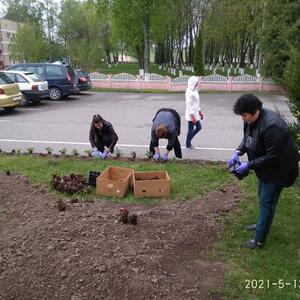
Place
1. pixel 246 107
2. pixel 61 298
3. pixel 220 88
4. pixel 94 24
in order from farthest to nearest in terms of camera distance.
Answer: pixel 94 24 → pixel 220 88 → pixel 246 107 → pixel 61 298

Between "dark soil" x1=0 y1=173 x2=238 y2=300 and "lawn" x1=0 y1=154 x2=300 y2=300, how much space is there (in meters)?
0.16

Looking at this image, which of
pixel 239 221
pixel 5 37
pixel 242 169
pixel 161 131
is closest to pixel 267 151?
pixel 242 169

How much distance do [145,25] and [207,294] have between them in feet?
94.9

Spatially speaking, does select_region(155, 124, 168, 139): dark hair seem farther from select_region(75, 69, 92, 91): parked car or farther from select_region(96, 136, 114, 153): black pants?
select_region(75, 69, 92, 91): parked car

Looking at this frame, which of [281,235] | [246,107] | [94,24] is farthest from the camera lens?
[94,24]

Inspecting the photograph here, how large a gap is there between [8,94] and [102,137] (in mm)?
8060

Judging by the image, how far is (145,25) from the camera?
30469 millimetres

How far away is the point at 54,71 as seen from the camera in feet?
63.5

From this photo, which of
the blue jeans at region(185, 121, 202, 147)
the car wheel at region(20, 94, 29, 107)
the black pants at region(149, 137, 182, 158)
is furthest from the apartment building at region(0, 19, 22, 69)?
the black pants at region(149, 137, 182, 158)

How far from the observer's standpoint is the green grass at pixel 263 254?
11.5 feet

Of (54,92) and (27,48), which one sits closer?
(54,92)

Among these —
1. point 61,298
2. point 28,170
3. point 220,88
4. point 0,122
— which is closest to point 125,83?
point 220,88

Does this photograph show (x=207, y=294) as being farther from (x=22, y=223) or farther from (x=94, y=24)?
(x=94, y=24)

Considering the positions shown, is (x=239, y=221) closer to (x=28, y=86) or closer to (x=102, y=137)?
(x=102, y=137)
